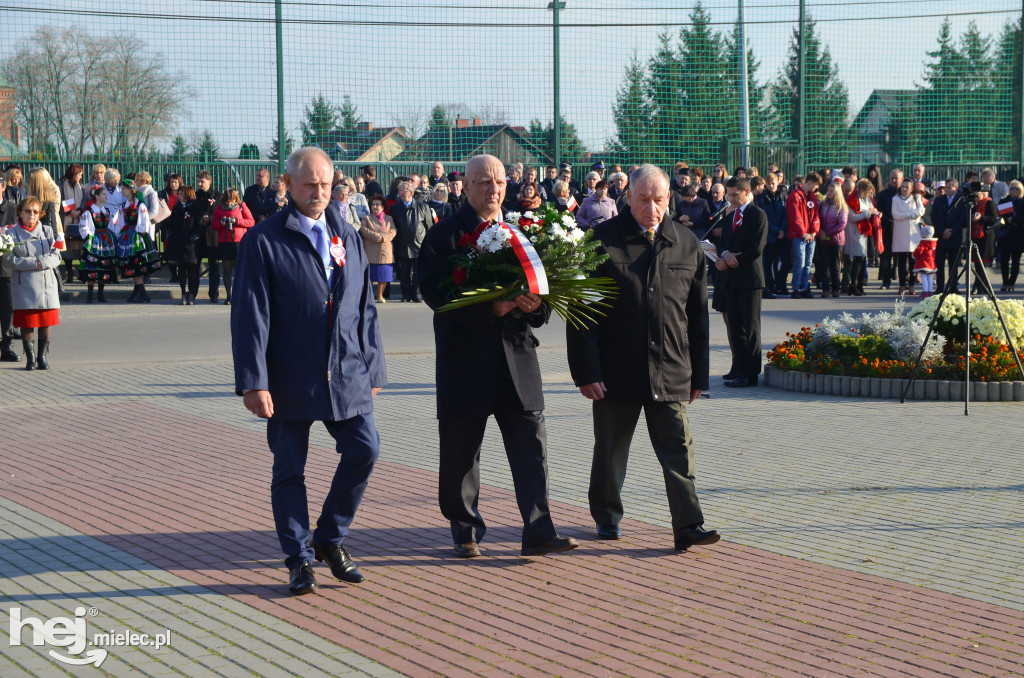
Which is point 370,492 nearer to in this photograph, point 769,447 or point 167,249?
point 769,447

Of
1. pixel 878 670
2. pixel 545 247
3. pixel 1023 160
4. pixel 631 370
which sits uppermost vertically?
pixel 1023 160

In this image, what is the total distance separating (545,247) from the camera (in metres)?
5.93

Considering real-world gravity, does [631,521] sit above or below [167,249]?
below

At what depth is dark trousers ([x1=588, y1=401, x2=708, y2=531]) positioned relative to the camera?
6.28m

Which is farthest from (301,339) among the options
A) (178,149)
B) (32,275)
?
(178,149)

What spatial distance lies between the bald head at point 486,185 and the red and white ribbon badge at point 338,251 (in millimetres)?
725

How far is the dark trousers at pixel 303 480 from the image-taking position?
5.59 metres

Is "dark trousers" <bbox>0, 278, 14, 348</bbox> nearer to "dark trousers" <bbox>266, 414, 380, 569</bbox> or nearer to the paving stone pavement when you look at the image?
the paving stone pavement

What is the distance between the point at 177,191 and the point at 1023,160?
18.2 m

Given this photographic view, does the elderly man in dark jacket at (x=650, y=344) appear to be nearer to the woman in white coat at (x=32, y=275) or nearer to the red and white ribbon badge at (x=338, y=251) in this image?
the red and white ribbon badge at (x=338, y=251)

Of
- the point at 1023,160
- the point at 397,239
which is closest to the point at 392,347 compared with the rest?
the point at 397,239

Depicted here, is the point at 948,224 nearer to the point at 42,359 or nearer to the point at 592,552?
the point at 42,359

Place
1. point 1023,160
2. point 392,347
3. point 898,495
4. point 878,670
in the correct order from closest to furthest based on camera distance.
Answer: point 878,670 → point 898,495 → point 392,347 → point 1023,160

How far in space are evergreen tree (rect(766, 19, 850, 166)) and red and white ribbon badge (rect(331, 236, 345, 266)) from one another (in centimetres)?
2158
